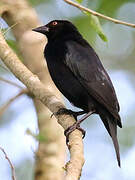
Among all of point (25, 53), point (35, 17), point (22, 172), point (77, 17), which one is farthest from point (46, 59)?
point (77, 17)

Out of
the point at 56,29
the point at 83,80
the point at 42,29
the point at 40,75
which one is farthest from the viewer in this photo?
the point at 56,29

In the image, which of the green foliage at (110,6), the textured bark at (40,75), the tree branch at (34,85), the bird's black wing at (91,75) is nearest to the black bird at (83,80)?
the bird's black wing at (91,75)

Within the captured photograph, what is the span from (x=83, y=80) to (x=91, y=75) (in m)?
0.09

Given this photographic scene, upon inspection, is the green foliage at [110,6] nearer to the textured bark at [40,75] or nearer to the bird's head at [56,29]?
the bird's head at [56,29]

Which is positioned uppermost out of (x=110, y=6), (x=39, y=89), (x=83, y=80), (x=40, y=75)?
(x=110, y=6)

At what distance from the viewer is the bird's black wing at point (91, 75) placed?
451cm

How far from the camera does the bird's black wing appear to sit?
14.8 feet

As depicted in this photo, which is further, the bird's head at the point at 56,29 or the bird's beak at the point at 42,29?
the bird's head at the point at 56,29

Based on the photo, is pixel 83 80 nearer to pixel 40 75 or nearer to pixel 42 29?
pixel 40 75

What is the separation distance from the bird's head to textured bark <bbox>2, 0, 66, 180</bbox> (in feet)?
0.31

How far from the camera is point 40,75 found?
494 centimetres

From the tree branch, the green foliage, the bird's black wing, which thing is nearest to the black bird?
the bird's black wing

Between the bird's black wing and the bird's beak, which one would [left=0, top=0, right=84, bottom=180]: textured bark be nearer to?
the bird's beak

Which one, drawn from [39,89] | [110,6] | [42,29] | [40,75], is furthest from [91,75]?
[110,6]
